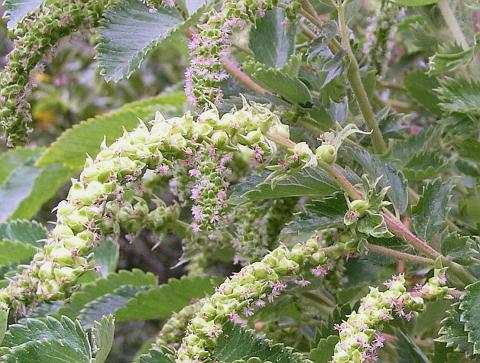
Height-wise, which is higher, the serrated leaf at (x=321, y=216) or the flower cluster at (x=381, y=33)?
the flower cluster at (x=381, y=33)

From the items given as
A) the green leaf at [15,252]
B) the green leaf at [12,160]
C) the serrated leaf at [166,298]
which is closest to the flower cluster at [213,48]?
the serrated leaf at [166,298]

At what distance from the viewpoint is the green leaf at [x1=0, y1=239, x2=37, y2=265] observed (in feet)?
3.75

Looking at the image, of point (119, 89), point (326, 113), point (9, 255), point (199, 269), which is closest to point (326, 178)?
point (326, 113)

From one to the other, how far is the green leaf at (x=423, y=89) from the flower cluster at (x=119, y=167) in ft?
1.92

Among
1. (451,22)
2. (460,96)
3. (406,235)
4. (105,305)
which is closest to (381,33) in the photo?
(451,22)

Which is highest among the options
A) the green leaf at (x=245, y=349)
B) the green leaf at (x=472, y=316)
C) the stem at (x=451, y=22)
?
the stem at (x=451, y=22)

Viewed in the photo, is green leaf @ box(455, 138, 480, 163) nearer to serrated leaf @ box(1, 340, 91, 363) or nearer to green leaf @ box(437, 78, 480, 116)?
green leaf @ box(437, 78, 480, 116)

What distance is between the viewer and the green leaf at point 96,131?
50.8 inches

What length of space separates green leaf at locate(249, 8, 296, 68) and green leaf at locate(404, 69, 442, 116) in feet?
1.01

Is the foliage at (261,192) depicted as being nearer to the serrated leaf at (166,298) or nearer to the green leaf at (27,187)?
the serrated leaf at (166,298)

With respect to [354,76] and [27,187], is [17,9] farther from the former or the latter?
[27,187]

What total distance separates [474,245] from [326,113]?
245 millimetres

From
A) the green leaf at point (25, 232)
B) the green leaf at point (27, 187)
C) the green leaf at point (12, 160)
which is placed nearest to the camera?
the green leaf at point (25, 232)

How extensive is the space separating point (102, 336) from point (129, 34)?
36 centimetres
